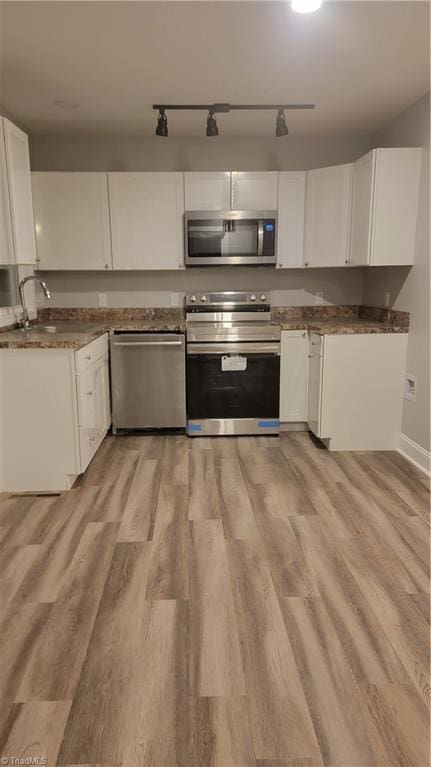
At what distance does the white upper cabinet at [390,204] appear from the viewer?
337 cm

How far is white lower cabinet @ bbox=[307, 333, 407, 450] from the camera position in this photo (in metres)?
3.60

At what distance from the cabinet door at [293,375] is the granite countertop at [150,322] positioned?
0.10 metres

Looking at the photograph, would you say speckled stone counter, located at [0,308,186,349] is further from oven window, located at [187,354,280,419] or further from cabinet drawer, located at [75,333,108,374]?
oven window, located at [187,354,280,419]

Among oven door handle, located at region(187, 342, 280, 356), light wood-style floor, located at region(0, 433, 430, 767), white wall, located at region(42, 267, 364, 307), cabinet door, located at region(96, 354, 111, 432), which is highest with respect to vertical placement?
white wall, located at region(42, 267, 364, 307)

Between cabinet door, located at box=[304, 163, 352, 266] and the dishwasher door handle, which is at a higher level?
cabinet door, located at box=[304, 163, 352, 266]

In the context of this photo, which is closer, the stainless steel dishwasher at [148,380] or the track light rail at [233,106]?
the track light rail at [233,106]

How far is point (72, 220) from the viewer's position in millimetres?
4055

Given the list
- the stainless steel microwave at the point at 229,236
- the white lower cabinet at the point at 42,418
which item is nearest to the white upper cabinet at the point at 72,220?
the stainless steel microwave at the point at 229,236

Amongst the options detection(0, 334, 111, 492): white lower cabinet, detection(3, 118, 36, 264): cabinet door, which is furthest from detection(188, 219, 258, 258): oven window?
detection(0, 334, 111, 492): white lower cabinet

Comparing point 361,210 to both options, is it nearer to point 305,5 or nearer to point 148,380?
point 305,5

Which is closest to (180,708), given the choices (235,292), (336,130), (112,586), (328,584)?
(112,586)

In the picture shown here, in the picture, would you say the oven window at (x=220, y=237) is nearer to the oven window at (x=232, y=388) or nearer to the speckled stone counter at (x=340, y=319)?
the speckled stone counter at (x=340, y=319)

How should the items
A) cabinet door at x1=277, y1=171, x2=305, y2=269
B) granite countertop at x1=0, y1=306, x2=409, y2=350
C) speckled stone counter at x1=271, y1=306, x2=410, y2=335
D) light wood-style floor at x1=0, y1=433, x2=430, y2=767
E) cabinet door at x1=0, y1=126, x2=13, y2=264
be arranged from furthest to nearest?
cabinet door at x1=277, y1=171, x2=305, y2=269 → speckled stone counter at x1=271, y1=306, x2=410, y2=335 → granite countertop at x1=0, y1=306, x2=409, y2=350 → cabinet door at x1=0, y1=126, x2=13, y2=264 → light wood-style floor at x1=0, y1=433, x2=430, y2=767

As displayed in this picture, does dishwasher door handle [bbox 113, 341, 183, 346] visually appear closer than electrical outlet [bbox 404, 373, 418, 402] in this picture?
No
